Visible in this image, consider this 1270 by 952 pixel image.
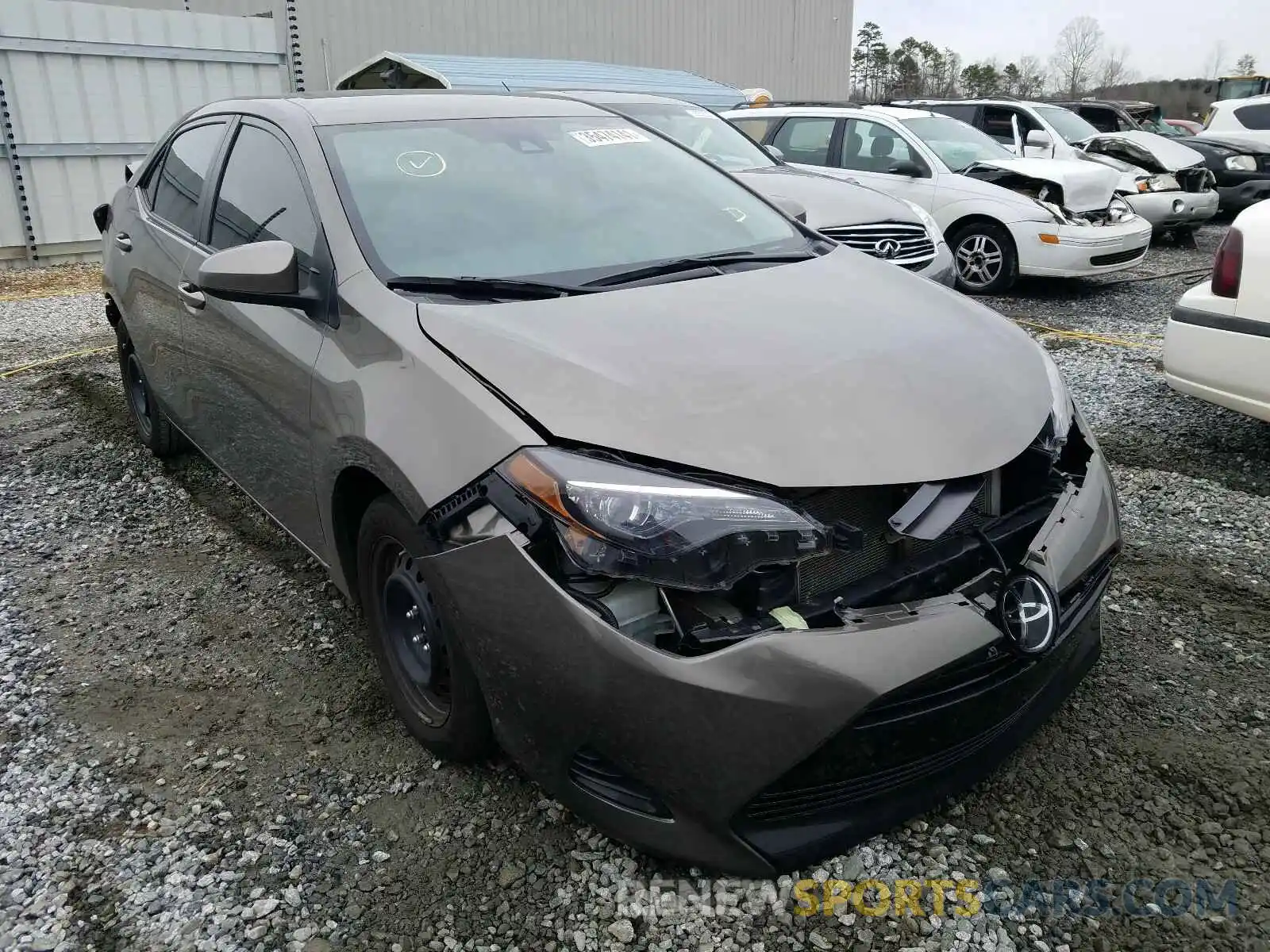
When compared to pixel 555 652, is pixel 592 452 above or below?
above

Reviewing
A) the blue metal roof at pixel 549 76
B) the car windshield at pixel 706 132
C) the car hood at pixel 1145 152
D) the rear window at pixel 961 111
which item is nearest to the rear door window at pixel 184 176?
the car windshield at pixel 706 132

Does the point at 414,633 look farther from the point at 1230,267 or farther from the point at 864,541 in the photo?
the point at 1230,267

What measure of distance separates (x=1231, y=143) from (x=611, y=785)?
14.4 meters

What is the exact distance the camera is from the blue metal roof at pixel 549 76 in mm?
11859

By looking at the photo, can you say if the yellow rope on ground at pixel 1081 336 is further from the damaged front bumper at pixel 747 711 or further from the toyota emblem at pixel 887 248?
the damaged front bumper at pixel 747 711

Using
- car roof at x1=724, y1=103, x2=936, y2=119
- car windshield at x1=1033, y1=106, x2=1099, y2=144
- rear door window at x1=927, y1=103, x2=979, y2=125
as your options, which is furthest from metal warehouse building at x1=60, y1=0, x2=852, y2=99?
car windshield at x1=1033, y1=106, x2=1099, y2=144

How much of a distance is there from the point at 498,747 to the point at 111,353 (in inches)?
226

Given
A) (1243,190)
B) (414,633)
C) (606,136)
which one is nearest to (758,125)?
(606,136)

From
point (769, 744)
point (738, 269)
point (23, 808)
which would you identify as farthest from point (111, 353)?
point (769, 744)

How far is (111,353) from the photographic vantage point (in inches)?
266

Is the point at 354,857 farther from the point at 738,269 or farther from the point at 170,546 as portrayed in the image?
the point at 170,546

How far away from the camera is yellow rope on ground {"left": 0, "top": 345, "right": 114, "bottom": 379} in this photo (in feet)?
20.6

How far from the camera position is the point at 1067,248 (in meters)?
8.09

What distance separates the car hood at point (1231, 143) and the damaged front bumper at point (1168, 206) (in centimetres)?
247
